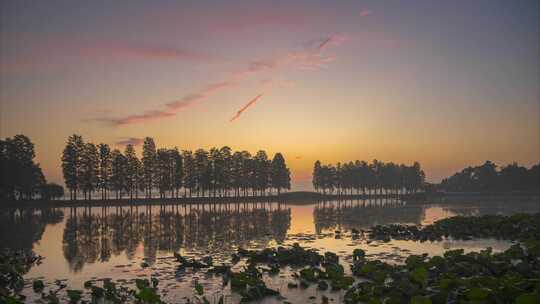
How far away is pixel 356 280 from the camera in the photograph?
1423 cm

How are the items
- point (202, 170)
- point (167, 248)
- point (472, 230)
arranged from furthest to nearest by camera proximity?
point (202, 170) < point (472, 230) < point (167, 248)

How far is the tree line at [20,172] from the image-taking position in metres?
72.6

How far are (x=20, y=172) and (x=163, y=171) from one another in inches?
1185

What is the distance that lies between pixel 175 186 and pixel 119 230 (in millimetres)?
66212

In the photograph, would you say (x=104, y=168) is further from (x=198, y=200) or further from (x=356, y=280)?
(x=356, y=280)

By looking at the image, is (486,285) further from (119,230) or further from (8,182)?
(8,182)

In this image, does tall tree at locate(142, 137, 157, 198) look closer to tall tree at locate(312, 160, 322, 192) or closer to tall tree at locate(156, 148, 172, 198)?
tall tree at locate(156, 148, 172, 198)

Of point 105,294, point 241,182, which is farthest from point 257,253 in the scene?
point 241,182

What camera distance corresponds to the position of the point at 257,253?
1911 cm

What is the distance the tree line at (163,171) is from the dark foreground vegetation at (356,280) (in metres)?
70.9

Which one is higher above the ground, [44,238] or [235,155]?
[235,155]

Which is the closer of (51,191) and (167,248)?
(167,248)

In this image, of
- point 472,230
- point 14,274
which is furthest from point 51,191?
point 472,230

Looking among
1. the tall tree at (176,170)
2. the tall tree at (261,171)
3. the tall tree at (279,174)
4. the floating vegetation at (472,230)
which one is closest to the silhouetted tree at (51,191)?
the tall tree at (176,170)
